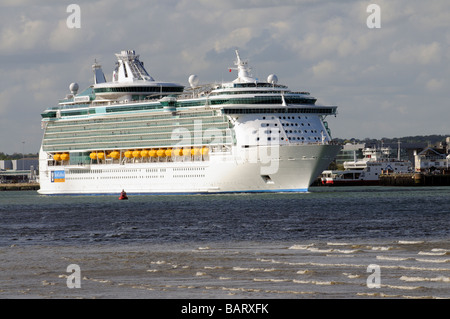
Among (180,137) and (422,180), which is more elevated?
(180,137)

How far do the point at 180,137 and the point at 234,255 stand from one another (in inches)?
2999

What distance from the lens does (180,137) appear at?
4444 inches

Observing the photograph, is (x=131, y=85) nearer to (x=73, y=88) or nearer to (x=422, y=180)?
(x=73, y=88)

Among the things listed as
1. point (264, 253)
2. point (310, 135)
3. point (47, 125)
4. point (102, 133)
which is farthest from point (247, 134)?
point (264, 253)

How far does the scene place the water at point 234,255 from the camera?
91.0ft

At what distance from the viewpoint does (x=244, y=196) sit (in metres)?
97.9

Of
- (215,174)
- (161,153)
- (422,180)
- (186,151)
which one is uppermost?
(186,151)

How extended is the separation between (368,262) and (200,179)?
2960 inches

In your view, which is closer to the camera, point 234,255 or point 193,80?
point 234,255

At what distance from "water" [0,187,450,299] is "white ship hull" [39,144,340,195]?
31583mm

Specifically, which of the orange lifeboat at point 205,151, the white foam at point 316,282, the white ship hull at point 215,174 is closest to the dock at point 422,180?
the white ship hull at point 215,174

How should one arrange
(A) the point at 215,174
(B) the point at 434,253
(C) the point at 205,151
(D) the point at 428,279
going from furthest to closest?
1. (C) the point at 205,151
2. (A) the point at 215,174
3. (B) the point at 434,253
4. (D) the point at 428,279

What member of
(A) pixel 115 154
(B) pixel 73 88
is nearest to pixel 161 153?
(A) pixel 115 154
